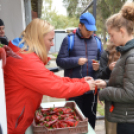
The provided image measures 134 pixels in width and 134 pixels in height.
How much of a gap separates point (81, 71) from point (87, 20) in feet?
2.46

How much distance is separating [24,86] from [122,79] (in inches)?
33.6

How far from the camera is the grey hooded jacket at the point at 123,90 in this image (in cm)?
129

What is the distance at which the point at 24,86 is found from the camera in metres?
1.25

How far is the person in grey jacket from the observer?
1.34 m

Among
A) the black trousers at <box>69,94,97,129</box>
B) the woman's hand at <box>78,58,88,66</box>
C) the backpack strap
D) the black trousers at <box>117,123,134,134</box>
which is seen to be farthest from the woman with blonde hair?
the black trousers at <box>69,94,97,129</box>

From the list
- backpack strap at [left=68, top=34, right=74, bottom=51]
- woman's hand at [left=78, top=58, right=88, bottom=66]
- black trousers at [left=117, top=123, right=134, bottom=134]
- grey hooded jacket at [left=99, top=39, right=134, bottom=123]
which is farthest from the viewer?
backpack strap at [left=68, top=34, right=74, bottom=51]

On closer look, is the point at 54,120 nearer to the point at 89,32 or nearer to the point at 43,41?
the point at 43,41

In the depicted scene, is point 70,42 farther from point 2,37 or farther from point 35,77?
point 35,77

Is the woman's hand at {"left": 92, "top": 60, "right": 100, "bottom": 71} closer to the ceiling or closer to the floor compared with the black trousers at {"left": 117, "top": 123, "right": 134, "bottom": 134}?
closer to the ceiling

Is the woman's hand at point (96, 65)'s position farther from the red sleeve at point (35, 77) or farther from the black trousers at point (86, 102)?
the red sleeve at point (35, 77)

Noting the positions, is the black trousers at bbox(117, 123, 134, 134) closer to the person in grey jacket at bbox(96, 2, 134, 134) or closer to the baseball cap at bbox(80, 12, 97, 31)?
the person in grey jacket at bbox(96, 2, 134, 134)

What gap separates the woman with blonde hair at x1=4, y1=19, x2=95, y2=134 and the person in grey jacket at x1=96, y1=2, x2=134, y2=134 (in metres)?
0.38

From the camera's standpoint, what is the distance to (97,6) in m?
3.58

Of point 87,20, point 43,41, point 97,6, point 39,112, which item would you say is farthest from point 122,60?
point 97,6
